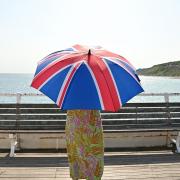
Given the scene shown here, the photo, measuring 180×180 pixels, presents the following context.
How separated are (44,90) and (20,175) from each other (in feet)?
7.96

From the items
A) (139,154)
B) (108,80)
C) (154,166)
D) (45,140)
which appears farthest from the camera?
(45,140)

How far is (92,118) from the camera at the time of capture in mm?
4535

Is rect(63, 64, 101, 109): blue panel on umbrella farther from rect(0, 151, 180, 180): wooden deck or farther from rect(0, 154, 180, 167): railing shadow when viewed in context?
rect(0, 154, 180, 167): railing shadow

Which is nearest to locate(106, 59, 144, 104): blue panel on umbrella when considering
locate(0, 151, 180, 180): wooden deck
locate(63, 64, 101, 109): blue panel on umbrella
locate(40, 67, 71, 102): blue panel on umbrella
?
locate(63, 64, 101, 109): blue panel on umbrella

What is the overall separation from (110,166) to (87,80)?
2970 millimetres

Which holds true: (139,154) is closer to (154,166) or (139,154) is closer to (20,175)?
(154,166)

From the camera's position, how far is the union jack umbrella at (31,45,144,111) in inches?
149

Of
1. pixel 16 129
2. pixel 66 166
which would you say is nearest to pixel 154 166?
pixel 66 166

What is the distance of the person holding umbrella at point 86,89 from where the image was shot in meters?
Answer: 3.81

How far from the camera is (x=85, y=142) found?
459 cm

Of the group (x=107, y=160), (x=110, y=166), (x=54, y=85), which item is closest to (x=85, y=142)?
(x=54, y=85)

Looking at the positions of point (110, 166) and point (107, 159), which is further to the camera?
point (107, 159)

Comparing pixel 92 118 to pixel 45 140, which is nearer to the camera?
pixel 92 118

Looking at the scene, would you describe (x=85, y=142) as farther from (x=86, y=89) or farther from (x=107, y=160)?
(x=107, y=160)
